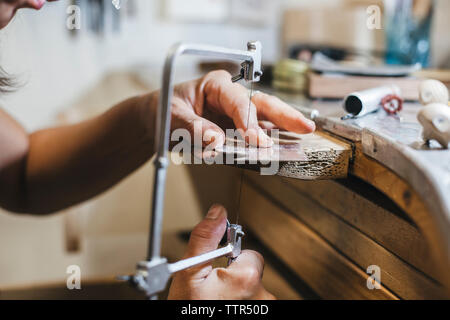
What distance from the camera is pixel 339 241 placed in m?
0.87

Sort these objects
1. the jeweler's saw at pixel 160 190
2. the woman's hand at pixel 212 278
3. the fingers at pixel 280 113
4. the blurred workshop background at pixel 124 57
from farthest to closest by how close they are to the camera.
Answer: the blurred workshop background at pixel 124 57, the fingers at pixel 280 113, the woman's hand at pixel 212 278, the jeweler's saw at pixel 160 190

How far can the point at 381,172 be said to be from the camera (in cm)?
65

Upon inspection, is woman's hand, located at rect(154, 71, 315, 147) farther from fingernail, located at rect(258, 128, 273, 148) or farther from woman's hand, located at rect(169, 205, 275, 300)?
woman's hand, located at rect(169, 205, 275, 300)

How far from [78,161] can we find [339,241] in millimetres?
536

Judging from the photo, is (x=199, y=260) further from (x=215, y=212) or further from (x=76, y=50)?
(x=76, y=50)

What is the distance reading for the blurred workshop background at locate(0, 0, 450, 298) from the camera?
1.90 metres

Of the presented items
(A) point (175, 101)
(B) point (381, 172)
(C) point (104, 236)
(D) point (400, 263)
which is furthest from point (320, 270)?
(C) point (104, 236)

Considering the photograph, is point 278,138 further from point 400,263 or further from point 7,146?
point 7,146

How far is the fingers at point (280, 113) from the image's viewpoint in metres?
0.67

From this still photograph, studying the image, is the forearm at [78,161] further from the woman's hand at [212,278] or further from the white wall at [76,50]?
the white wall at [76,50]

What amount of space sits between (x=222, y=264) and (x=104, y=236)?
170 cm

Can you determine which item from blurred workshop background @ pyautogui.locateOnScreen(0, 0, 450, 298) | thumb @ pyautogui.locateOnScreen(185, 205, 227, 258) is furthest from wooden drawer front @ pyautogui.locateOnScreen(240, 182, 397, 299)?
blurred workshop background @ pyautogui.locateOnScreen(0, 0, 450, 298)

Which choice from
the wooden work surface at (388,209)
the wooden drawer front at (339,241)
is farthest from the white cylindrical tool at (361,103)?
the wooden drawer front at (339,241)

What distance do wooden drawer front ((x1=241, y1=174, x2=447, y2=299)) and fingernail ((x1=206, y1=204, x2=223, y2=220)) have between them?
11cm
